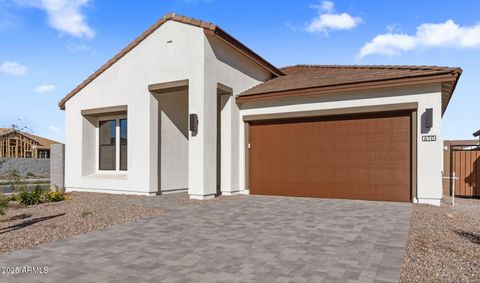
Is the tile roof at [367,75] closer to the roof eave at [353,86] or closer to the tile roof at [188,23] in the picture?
the roof eave at [353,86]

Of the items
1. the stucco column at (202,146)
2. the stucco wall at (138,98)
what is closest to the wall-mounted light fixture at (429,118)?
the stucco column at (202,146)

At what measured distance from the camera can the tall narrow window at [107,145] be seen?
1299 centimetres

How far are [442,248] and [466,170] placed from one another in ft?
29.6

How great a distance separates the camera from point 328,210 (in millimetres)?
8055

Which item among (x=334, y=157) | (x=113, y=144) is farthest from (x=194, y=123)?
(x=113, y=144)

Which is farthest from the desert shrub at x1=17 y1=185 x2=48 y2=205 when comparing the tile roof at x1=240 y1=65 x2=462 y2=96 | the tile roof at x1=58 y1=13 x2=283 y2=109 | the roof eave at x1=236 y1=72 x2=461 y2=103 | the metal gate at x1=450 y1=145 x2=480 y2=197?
the metal gate at x1=450 y1=145 x2=480 y2=197

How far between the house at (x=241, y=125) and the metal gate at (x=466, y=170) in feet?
9.75

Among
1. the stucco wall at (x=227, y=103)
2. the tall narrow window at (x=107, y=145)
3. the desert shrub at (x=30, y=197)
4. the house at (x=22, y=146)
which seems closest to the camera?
the desert shrub at (x=30, y=197)

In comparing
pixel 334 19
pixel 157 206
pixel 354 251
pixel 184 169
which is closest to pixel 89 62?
pixel 184 169

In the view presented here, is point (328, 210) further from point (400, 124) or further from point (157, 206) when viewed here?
point (157, 206)

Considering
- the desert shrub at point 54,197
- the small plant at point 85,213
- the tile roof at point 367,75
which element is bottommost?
the desert shrub at point 54,197

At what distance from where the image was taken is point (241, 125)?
11.8m

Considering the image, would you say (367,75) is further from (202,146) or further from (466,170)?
(202,146)

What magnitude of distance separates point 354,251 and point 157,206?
228 inches
